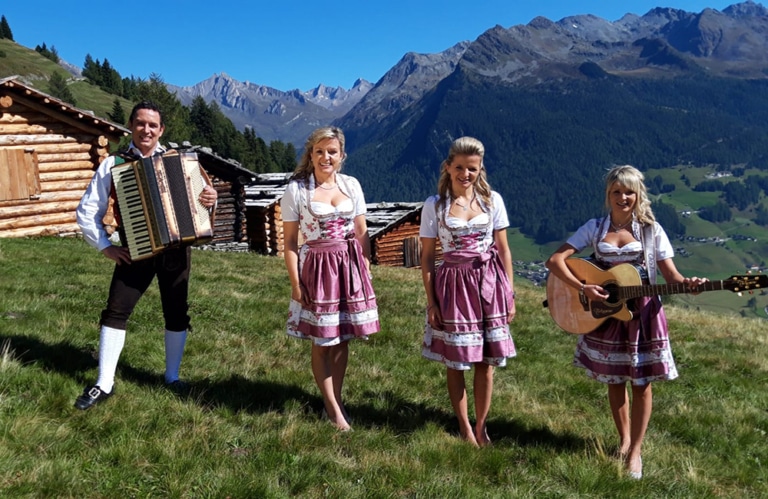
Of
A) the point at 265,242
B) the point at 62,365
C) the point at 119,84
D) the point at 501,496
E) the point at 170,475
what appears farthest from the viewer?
the point at 119,84

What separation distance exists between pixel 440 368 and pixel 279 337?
2240 millimetres

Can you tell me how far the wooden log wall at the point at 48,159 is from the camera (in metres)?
17.9

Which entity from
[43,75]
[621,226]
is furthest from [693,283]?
[43,75]

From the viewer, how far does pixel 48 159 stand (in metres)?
18.8

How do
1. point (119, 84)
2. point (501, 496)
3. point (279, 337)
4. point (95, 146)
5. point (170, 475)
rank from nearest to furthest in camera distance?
1. point (170, 475)
2. point (501, 496)
3. point (279, 337)
4. point (95, 146)
5. point (119, 84)

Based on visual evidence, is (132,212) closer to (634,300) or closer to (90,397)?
(90,397)

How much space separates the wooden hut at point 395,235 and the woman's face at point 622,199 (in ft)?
100

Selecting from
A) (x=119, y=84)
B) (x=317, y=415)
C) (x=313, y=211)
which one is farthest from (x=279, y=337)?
(x=119, y=84)

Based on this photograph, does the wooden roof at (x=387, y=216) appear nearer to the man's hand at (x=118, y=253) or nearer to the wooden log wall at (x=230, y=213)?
the wooden log wall at (x=230, y=213)

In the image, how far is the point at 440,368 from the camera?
696 centimetres

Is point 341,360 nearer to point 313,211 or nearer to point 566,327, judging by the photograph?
point 313,211

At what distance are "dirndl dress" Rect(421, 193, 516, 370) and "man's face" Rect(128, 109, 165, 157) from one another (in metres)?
2.37

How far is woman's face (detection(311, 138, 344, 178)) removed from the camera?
15.4 ft

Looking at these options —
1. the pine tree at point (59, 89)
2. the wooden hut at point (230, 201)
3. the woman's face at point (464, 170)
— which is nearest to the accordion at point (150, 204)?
the woman's face at point (464, 170)
